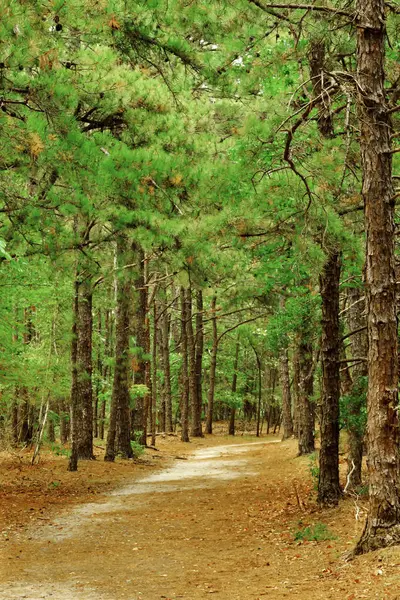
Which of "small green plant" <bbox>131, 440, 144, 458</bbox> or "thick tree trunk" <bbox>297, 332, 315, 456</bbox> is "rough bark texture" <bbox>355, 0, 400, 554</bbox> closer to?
"thick tree trunk" <bbox>297, 332, 315, 456</bbox>

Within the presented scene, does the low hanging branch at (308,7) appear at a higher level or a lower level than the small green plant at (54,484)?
higher

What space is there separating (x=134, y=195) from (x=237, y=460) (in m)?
14.0

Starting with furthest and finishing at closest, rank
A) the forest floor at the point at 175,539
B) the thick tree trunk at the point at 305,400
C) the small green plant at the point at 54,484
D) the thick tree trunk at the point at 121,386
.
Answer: the thick tree trunk at the point at 121,386, the thick tree trunk at the point at 305,400, the small green plant at the point at 54,484, the forest floor at the point at 175,539

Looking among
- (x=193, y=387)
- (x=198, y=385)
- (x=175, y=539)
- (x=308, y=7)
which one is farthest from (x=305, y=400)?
(x=198, y=385)

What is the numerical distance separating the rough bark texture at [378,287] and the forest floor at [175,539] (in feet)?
1.69

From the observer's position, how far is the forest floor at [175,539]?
6.31m

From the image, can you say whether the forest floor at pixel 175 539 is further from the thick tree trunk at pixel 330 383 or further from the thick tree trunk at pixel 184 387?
the thick tree trunk at pixel 184 387

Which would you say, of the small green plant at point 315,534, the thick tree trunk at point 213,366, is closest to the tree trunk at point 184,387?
the thick tree trunk at point 213,366

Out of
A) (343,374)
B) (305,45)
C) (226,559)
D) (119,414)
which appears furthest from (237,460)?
(305,45)

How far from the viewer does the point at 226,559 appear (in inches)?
314

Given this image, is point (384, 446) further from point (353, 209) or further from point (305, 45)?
point (305, 45)

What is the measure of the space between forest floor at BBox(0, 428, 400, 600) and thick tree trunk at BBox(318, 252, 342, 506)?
41 centimetres

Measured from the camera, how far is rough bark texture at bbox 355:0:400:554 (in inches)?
257

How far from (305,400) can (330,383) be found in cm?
703
